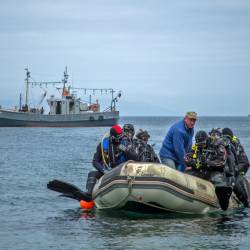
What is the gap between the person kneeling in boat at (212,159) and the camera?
16078 millimetres

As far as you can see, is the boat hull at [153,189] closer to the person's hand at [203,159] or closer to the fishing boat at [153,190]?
the fishing boat at [153,190]

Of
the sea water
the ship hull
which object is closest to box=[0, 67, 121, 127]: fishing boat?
the ship hull

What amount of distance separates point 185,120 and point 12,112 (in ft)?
273

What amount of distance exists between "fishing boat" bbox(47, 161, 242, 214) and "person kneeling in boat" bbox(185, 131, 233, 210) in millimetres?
213

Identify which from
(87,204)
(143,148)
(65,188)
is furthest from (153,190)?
(65,188)

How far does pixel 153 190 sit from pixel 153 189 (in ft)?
0.06

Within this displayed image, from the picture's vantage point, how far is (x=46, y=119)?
100 metres

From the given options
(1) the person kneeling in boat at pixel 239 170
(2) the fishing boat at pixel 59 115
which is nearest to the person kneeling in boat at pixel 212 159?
(1) the person kneeling in boat at pixel 239 170

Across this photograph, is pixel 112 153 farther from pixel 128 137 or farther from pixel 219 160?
pixel 219 160

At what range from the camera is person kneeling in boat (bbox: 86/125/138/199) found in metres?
16.5

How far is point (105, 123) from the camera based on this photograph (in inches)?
4141

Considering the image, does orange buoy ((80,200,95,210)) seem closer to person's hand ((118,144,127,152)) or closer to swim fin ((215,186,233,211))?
person's hand ((118,144,127,152))

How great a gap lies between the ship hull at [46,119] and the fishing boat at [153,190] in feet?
272

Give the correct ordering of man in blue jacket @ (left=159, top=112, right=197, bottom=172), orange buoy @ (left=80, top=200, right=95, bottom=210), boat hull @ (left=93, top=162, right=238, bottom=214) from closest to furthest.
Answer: boat hull @ (left=93, top=162, right=238, bottom=214), man in blue jacket @ (left=159, top=112, right=197, bottom=172), orange buoy @ (left=80, top=200, right=95, bottom=210)
